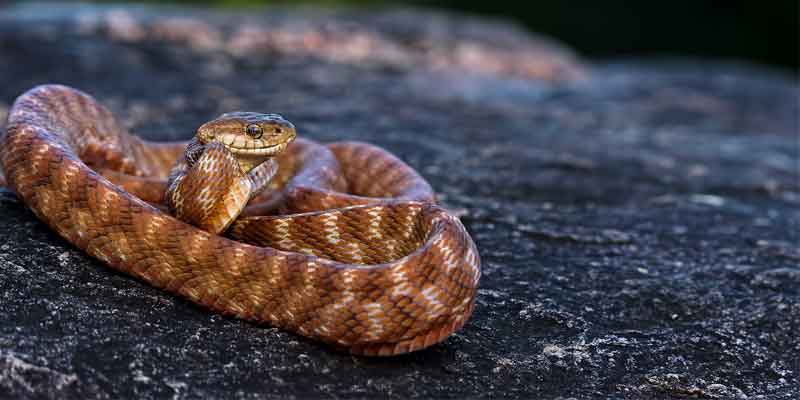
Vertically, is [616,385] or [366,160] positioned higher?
[366,160]

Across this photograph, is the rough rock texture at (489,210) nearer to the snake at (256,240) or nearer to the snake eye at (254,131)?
the snake at (256,240)

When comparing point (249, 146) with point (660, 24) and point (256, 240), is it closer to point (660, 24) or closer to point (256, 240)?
point (256, 240)


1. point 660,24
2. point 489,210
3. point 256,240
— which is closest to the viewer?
point 256,240

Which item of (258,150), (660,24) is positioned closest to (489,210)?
(258,150)

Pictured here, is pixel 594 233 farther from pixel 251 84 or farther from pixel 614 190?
pixel 251 84

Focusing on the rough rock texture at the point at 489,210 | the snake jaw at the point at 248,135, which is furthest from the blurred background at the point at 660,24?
the snake jaw at the point at 248,135

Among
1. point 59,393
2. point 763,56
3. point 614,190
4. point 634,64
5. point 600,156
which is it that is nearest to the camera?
point 59,393

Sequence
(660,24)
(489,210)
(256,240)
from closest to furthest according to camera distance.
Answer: (256,240), (489,210), (660,24)

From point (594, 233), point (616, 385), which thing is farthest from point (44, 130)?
point (594, 233)
